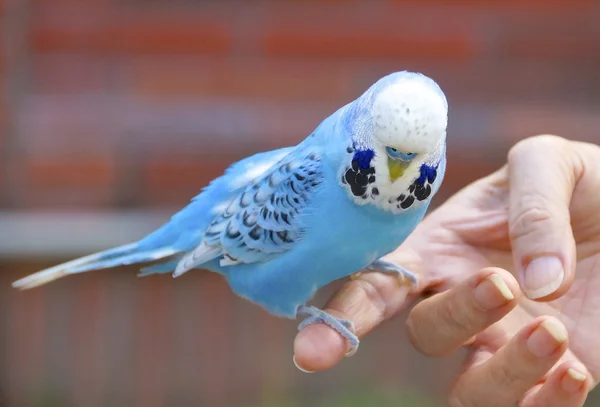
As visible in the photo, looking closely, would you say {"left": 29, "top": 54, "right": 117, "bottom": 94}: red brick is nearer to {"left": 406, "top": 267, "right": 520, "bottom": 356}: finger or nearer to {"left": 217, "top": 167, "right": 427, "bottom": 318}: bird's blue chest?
{"left": 217, "top": 167, "right": 427, "bottom": 318}: bird's blue chest

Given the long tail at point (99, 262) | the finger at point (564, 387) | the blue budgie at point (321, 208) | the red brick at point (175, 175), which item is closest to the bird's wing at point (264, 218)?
the blue budgie at point (321, 208)

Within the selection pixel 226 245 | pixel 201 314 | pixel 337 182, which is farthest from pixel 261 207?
pixel 201 314

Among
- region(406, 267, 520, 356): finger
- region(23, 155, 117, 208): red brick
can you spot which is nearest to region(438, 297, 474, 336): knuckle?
region(406, 267, 520, 356): finger

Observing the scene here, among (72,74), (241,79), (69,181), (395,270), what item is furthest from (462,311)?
(72,74)

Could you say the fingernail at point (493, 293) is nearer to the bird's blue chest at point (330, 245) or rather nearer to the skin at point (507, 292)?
the skin at point (507, 292)

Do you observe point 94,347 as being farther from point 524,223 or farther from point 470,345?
point 524,223

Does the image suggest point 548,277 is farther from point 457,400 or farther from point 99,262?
point 99,262

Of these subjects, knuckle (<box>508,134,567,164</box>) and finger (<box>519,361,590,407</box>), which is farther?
knuckle (<box>508,134,567,164</box>)
